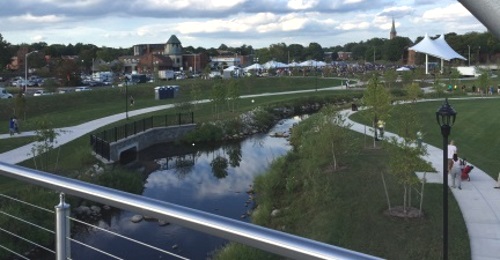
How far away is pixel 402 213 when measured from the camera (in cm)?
1349

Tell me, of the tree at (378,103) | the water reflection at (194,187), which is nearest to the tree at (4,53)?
the water reflection at (194,187)

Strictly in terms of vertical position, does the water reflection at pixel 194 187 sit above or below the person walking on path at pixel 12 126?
below

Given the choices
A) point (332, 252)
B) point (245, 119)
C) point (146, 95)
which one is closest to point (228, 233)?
point (332, 252)

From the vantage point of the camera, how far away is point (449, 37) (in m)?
118

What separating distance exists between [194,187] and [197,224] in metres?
19.5

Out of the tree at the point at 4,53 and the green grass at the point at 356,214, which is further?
the tree at the point at 4,53

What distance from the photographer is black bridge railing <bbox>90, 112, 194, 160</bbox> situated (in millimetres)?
24625

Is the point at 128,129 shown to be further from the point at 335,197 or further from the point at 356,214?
the point at 356,214

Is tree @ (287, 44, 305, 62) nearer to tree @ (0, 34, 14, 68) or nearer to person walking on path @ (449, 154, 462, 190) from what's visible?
tree @ (0, 34, 14, 68)

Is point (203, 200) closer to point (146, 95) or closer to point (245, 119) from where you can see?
point (245, 119)

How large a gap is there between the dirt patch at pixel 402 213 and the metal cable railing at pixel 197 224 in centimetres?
1145

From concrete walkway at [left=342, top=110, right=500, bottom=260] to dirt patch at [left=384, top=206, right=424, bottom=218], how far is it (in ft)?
3.46

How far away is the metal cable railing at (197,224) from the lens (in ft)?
5.74

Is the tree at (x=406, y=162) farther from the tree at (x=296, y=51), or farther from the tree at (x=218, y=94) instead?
the tree at (x=296, y=51)
